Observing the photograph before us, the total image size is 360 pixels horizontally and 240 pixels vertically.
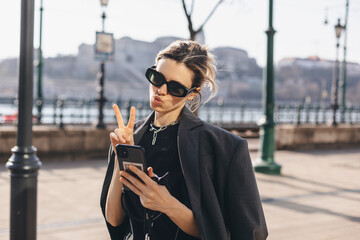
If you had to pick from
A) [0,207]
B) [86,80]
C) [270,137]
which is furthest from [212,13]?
[86,80]

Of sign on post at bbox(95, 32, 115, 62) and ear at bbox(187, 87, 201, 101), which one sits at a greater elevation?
sign on post at bbox(95, 32, 115, 62)

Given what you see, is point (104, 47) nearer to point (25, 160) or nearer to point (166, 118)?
point (25, 160)

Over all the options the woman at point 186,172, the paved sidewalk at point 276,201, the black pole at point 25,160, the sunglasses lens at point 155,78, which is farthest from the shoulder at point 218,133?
the paved sidewalk at point 276,201

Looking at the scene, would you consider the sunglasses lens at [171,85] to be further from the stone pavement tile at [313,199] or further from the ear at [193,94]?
the stone pavement tile at [313,199]

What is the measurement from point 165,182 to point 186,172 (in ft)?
0.26

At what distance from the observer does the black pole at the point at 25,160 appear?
3.00 m

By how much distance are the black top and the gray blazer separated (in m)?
0.06

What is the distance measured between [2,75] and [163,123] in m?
92.0

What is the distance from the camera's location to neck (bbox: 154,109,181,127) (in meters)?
1.65

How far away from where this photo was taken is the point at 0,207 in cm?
523

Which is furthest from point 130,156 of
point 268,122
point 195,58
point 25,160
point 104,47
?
point 104,47

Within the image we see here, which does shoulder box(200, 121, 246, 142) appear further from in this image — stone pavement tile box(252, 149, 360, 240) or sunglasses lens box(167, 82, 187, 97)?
stone pavement tile box(252, 149, 360, 240)

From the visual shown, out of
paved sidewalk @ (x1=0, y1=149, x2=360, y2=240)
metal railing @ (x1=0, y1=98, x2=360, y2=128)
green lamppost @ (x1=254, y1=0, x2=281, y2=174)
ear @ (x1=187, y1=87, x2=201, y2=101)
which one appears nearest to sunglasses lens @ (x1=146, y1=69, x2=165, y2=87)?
ear @ (x1=187, y1=87, x2=201, y2=101)

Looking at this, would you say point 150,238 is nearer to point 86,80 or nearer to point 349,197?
point 349,197
